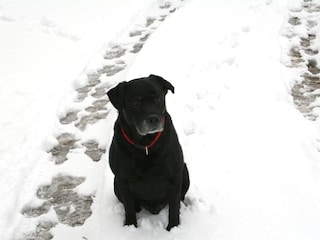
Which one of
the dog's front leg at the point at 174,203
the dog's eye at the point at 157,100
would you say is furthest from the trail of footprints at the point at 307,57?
the dog's eye at the point at 157,100

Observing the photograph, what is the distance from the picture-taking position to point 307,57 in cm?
551

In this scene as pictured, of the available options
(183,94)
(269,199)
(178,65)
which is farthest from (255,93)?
(269,199)

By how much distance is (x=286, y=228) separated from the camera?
113 inches

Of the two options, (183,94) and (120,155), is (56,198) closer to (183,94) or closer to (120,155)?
(120,155)

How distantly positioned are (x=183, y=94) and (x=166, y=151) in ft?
7.45

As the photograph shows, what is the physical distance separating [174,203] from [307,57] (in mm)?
3702

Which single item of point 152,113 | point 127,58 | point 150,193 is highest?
point 152,113

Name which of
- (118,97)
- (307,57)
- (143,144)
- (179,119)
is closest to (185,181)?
(143,144)

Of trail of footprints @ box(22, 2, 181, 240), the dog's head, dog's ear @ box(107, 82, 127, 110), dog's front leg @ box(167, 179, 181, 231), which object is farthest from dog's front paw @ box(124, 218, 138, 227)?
dog's ear @ box(107, 82, 127, 110)

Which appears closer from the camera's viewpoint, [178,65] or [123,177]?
[123,177]

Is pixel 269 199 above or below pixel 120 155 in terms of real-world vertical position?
below

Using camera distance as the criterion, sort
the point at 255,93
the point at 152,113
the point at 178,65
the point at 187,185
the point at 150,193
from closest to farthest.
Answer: the point at 152,113
the point at 150,193
the point at 187,185
the point at 255,93
the point at 178,65

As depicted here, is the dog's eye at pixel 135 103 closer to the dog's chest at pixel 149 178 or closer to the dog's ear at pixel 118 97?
the dog's ear at pixel 118 97

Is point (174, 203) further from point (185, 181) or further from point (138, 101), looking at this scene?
point (138, 101)
